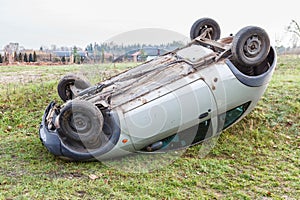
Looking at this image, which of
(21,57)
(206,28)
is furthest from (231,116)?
(21,57)

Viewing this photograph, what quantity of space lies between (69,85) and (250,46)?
3.10 metres

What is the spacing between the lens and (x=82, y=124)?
436cm

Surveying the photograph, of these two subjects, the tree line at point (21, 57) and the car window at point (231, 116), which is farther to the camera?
the tree line at point (21, 57)

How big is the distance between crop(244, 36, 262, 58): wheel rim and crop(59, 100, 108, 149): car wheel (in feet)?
7.47

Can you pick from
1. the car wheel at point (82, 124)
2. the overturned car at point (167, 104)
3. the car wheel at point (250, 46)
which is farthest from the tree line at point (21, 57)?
the car wheel at point (250, 46)

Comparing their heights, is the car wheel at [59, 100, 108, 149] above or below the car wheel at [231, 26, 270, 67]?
below

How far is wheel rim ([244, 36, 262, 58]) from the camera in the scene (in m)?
4.70

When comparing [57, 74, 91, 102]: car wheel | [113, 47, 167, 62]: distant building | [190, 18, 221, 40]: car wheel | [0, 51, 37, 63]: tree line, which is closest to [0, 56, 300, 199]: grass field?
[57, 74, 91, 102]: car wheel

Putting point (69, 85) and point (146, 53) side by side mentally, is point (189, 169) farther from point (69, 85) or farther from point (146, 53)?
point (69, 85)

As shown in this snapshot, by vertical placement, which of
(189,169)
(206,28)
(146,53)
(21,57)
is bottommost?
(189,169)

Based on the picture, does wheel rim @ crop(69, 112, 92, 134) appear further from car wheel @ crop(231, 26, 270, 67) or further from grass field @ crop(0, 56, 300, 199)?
car wheel @ crop(231, 26, 270, 67)

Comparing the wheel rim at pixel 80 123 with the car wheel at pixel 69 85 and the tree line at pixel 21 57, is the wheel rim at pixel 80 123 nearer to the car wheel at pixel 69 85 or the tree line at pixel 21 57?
the car wheel at pixel 69 85

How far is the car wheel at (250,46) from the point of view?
463 centimetres

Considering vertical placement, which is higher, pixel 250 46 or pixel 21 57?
pixel 250 46
